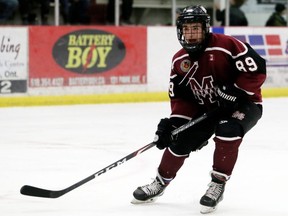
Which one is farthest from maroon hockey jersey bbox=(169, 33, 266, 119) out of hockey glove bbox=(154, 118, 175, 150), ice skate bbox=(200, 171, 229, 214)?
ice skate bbox=(200, 171, 229, 214)

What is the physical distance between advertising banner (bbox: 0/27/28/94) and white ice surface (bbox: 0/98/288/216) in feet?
1.33

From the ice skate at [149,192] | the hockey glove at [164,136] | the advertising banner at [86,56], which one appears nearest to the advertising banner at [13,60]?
the advertising banner at [86,56]

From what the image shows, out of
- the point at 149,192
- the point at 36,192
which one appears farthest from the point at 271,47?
the point at 36,192

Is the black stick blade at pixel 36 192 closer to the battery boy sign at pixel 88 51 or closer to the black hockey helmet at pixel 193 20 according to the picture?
the black hockey helmet at pixel 193 20

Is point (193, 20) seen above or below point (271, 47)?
above

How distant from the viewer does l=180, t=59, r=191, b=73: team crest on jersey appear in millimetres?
3854

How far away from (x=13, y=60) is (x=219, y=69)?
5201mm

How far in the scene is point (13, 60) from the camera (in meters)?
8.73

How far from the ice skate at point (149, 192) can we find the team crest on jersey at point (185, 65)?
1.73ft

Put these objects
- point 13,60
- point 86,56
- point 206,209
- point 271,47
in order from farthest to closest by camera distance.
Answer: point 271,47 < point 86,56 < point 13,60 < point 206,209

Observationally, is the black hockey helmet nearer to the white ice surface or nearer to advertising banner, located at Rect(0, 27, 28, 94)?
the white ice surface

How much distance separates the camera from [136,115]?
8.01 metres

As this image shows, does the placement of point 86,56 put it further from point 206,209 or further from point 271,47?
point 206,209

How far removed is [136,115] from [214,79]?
4219 mm
